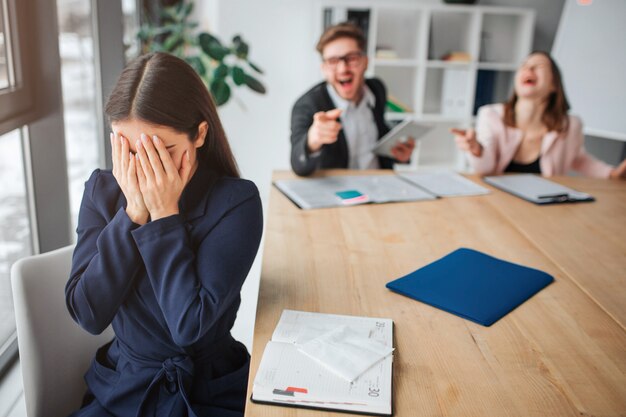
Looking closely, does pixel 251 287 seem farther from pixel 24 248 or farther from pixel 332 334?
pixel 332 334

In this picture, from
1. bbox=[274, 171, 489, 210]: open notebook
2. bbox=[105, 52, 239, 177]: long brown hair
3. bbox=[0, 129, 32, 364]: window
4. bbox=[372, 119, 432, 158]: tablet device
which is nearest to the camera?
bbox=[105, 52, 239, 177]: long brown hair

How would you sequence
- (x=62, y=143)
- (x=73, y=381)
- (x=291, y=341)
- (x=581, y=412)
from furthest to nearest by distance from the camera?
(x=62, y=143) < (x=73, y=381) < (x=291, y=341) < (x=581, y=412)

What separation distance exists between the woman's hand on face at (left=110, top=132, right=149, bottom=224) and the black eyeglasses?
4.73ft

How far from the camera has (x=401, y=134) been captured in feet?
7.67

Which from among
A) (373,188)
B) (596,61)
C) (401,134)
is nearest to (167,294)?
(373,188)

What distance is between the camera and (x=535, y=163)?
8.63 feet

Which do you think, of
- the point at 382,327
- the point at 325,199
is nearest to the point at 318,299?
the point at 382,327

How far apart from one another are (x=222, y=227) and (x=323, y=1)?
3.01 meters

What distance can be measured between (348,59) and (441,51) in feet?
6.93

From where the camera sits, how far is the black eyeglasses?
2408 mm

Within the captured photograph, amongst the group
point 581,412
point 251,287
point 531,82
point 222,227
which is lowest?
point 251,287

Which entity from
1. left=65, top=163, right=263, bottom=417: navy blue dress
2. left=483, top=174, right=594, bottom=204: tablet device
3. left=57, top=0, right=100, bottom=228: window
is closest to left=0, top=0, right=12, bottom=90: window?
left=65, top=163, right=263, bottom=417: navy blue dress

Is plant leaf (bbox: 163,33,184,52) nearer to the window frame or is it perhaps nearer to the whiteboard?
the window frame

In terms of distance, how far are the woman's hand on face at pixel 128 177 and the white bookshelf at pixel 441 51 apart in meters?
2.96
